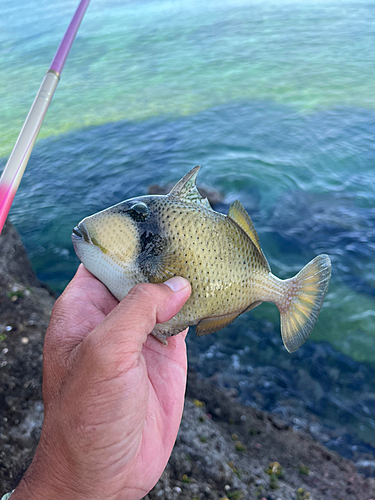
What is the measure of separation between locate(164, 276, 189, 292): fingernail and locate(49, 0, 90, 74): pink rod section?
6.86 feet

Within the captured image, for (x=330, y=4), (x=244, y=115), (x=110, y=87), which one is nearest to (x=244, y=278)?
(x=244, y=115)

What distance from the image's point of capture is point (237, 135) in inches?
474

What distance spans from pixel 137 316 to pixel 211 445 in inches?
110

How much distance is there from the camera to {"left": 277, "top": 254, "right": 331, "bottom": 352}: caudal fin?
261cm

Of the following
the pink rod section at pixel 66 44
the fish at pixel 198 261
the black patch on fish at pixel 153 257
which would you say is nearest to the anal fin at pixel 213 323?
the fish at pixel 198 261

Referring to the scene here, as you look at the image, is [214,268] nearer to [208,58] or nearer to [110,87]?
[110,87]

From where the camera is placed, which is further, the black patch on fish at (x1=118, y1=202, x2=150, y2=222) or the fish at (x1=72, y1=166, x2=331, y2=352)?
the black patch on fish at (x1=118, y1=202, x2=150, y2=222)

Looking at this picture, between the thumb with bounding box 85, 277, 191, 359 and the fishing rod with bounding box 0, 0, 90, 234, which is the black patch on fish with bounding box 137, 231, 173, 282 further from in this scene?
the fishing rod with bounding box 0, 0, 90, 234

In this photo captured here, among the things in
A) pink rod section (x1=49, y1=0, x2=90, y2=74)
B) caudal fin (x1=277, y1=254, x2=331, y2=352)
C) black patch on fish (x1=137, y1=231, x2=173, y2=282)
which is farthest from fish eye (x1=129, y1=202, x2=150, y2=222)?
pink rod section (x1=49, y1=0, x2=90, y2=74)

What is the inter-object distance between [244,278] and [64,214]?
7.81 m

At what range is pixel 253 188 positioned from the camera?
9648 mm

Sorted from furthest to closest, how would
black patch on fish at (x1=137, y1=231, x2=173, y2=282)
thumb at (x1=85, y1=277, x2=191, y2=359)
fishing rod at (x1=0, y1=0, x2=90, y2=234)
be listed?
black patch on fish at (x1=137, y1=231, x2=173, y2=282) → fishing rod at (x1=0, y1=0, x2=90, y2=234) → thumb at (x1=85, y1=277, x2=191, y2=359)

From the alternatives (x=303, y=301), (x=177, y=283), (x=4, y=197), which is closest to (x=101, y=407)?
(x=177, y=283)

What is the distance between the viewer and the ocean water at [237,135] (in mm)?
7922
